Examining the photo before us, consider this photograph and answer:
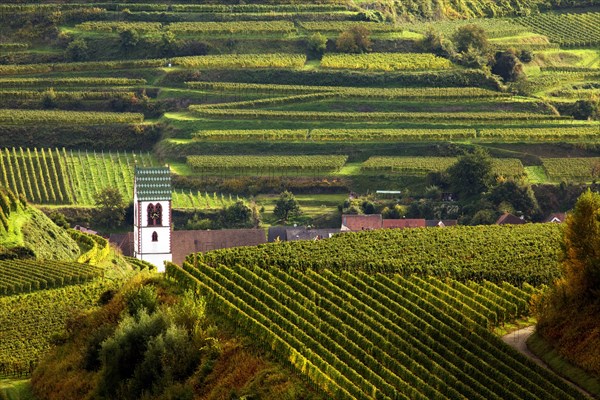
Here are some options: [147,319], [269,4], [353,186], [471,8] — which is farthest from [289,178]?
[147,319]

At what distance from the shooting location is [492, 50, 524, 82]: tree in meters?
138

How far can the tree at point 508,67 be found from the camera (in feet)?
454

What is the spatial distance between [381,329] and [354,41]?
84554 millimetres

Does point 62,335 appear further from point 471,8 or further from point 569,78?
point 471,8

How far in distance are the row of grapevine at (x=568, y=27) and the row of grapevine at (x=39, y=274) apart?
75.5 m

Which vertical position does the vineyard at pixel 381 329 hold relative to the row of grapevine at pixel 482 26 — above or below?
above

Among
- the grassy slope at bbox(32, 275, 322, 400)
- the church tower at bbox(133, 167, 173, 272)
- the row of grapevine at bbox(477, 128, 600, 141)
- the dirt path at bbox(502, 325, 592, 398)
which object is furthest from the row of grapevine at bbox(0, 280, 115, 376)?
the row of grapevine at bbox(477, 128, 600, 141)

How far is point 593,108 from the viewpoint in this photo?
13025cm

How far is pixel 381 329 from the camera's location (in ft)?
189

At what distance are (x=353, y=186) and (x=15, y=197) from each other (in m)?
29.1

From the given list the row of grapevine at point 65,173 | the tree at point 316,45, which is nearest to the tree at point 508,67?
the tree at point 316,45

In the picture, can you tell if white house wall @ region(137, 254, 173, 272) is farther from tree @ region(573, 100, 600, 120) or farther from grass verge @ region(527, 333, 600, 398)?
grass verge @ region(527, 333, 600, 398)

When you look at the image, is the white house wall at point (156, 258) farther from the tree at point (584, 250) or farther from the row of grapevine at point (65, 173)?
the tree at point (584, 250)

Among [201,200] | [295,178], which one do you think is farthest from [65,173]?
[295,178]
